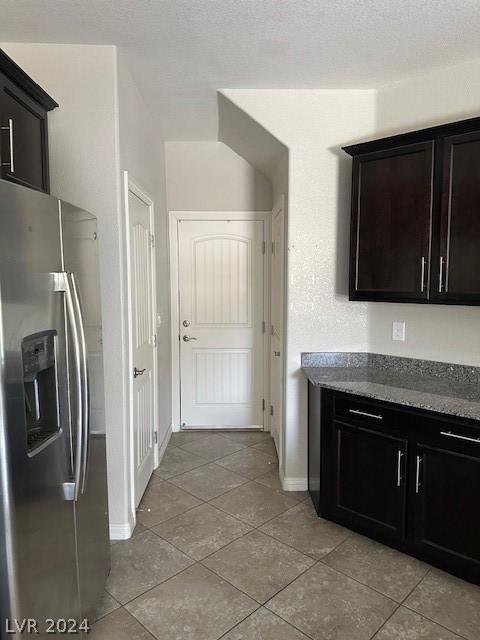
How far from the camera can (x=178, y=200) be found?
13.6ft

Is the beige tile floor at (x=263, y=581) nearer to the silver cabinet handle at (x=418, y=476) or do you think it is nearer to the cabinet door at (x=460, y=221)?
the silver cabinet handle at (x=418, y=476)

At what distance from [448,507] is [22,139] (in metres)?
2.72

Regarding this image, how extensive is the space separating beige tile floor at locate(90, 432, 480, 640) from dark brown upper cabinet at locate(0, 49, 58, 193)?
2.02 metres

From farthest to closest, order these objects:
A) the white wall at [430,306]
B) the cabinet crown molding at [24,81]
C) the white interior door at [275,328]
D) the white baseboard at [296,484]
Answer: the white interior door at [275,328]
the white baseboard at [296,484]
the white wall at [430,306]
the cabinet crown molding at [24,81]

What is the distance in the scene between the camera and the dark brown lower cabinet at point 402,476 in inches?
83.6

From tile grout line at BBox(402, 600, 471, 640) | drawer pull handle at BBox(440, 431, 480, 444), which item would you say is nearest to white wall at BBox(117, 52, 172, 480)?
drawer pull handle at BBox(440, 431, 480, 444)

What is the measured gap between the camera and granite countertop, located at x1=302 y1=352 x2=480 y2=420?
226 centimetres

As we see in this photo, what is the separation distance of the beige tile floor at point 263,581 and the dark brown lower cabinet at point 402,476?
132 mm

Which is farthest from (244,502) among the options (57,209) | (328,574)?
(57,209)

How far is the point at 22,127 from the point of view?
6.61 feet

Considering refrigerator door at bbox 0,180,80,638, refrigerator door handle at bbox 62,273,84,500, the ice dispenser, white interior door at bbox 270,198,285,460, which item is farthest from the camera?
white interior door at bbox 270,198,285,460

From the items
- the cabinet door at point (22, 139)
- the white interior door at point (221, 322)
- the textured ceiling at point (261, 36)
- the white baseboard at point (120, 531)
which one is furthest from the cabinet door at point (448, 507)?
the cabinet door at point (22, 139)

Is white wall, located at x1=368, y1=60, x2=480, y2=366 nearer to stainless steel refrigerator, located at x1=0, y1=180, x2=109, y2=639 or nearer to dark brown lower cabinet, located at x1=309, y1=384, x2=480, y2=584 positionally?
dark brown lower cabinet, located at x1=309, y1=384, x2=480, y2=584

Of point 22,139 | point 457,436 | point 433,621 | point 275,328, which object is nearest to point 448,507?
point 457,436
